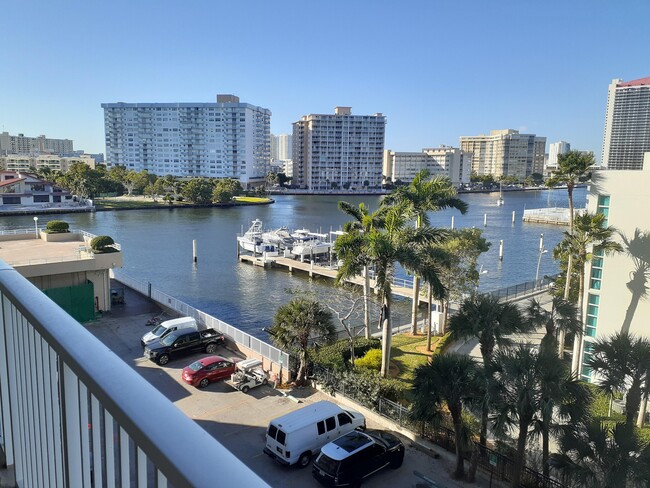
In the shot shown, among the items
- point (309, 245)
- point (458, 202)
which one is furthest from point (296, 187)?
point (458, 202)

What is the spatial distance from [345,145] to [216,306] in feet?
397

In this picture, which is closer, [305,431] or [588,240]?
[305,431]

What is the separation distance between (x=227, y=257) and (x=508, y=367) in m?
35.6

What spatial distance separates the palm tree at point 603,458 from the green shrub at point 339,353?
21.1ft

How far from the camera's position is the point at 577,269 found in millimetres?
20500

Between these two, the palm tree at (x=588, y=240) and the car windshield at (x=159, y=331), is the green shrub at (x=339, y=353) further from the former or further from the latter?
the palm tree at (x=588, y=240)

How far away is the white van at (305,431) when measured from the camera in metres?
9.65

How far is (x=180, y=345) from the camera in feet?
49.1

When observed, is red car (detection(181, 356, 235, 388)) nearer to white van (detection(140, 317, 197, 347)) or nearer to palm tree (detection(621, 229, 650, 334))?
white van (detection(140, 317, 197, 347))

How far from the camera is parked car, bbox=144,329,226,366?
1462cm

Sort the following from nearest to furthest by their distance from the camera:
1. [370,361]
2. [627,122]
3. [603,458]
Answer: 1. [603,458]
2. [370,361]
3. [627,122]

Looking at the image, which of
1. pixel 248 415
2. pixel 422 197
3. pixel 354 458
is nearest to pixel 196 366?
pixel 248 415

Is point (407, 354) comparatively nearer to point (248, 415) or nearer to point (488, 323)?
point (488, 323)

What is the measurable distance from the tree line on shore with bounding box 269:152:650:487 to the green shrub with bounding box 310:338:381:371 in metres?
0.40
